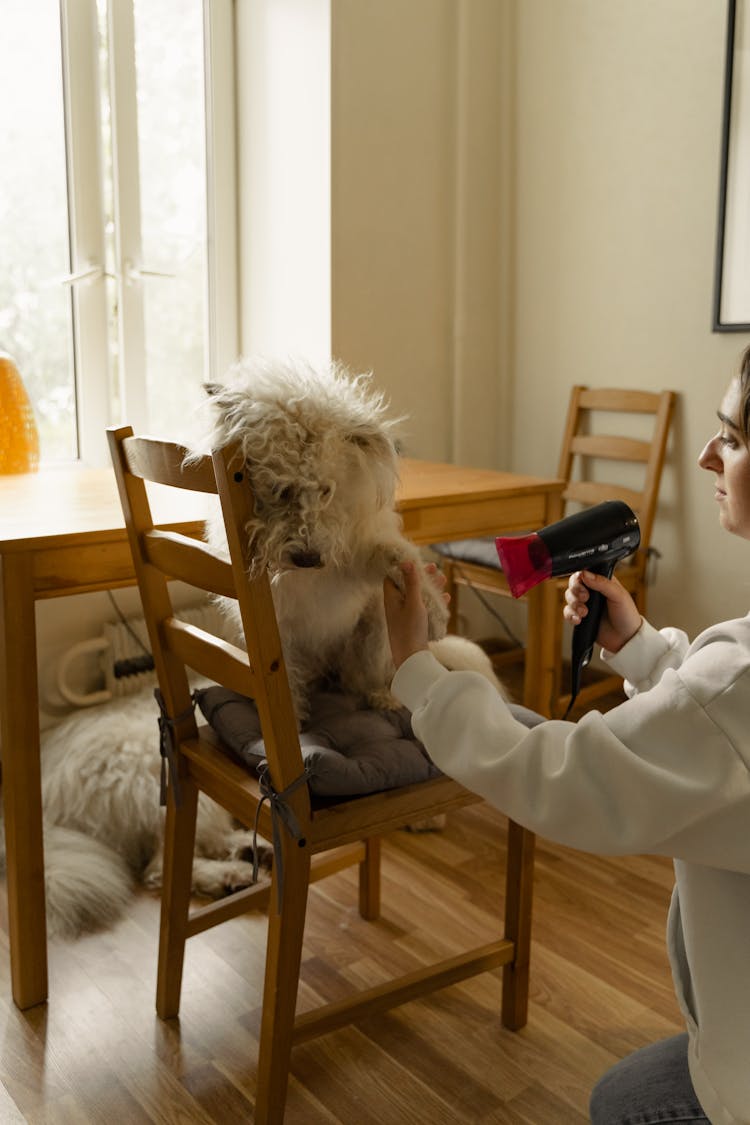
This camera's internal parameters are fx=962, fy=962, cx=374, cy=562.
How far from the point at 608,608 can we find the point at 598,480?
209 cm

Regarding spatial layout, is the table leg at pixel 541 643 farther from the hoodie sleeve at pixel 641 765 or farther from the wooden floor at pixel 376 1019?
the hoodie sleeve at pixel 641 765

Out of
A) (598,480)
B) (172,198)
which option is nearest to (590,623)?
(598,480)

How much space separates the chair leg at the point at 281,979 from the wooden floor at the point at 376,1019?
0.45 feet

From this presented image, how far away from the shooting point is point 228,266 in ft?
10.2

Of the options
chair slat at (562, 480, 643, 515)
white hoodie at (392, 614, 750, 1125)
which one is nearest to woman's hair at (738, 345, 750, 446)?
white hoodie at (392, 614, 750, 1125)

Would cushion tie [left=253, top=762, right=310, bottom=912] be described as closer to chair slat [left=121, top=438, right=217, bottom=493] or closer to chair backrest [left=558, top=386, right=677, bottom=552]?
chair slat [left=121, top=438, right=217, bottom=493]

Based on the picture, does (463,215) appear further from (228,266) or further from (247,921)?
(247,921)

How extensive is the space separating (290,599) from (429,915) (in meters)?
0.86

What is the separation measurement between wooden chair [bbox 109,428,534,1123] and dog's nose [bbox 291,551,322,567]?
56mm

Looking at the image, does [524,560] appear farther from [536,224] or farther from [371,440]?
[536,224]

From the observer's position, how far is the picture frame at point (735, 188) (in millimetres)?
2584

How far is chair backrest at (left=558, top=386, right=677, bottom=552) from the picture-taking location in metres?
2.87

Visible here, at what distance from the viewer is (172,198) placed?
116 inches

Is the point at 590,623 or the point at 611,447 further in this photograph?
the point at 611,447
